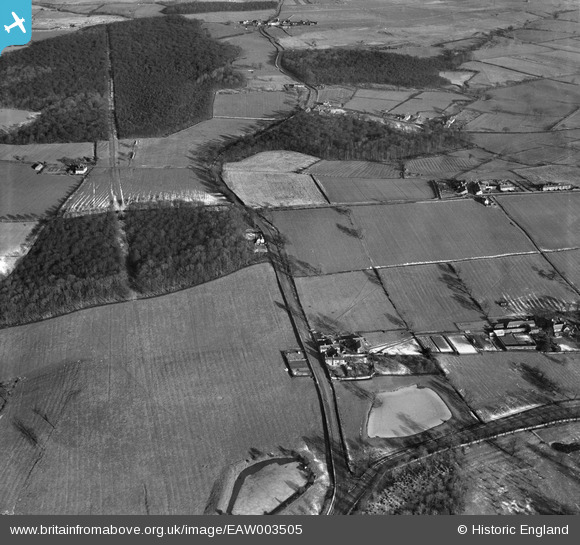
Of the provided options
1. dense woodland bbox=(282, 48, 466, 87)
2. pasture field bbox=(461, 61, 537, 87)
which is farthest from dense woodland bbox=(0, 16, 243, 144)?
pasture field bbox=(461, 61, 537, 87)

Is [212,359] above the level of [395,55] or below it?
below

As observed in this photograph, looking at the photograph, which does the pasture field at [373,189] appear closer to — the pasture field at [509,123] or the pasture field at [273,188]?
the pasture field at [273,188]

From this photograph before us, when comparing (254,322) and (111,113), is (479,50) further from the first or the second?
(254,322)

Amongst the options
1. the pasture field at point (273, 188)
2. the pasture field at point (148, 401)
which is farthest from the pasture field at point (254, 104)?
the pasture field at point (148, 401)

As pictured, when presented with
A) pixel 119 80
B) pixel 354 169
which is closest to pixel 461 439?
pixel 354 169

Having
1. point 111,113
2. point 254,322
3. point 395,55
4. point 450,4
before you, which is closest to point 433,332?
point 254,322

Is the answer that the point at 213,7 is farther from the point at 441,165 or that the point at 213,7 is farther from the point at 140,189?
the point at 140,189

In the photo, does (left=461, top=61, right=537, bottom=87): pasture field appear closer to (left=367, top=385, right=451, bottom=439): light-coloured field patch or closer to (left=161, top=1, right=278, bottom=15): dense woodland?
(left=161, top=1, right=278, bottom=15): dense woodland
